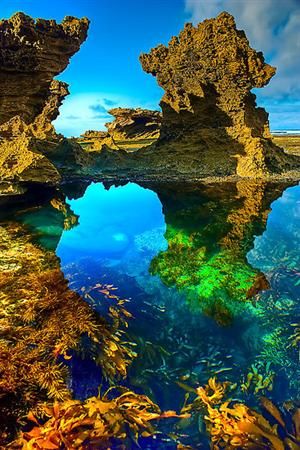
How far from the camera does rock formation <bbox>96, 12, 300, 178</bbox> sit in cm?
2548

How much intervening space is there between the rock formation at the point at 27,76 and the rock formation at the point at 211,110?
29.7ft

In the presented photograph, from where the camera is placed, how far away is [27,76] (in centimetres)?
1995

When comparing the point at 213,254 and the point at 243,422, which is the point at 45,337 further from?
the point at 213,254

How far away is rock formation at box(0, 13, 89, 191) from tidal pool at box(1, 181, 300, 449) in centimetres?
483

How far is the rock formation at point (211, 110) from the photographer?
2548cm

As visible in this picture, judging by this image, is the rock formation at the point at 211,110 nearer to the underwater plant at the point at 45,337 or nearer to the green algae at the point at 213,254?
the green algae at the point at 213,254

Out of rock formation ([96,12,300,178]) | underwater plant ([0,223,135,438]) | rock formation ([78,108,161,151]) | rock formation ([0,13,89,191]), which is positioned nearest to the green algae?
underwater plant ([0,223,135,438])

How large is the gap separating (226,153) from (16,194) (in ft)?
55.7

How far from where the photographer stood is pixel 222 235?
11922mm

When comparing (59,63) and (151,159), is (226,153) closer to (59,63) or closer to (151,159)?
(151,159)

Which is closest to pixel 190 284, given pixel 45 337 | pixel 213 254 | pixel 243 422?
pixel 213 254

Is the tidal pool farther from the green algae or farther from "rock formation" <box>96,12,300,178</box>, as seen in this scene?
"rock formation" <box>96,12,300,178</box>

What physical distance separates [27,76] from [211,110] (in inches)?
596

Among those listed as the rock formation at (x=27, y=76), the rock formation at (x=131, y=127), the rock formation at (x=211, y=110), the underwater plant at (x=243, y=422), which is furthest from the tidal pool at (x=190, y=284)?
the rock formation at (x=131, y=127)
